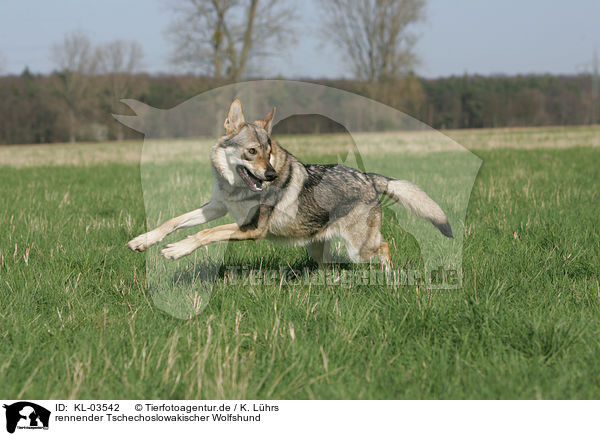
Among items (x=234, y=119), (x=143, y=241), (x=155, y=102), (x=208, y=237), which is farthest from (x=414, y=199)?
(x=155, y=102)

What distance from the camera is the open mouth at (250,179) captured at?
12.4ft

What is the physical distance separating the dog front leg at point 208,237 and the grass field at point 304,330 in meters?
0.46

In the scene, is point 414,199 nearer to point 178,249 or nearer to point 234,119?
point 234,119

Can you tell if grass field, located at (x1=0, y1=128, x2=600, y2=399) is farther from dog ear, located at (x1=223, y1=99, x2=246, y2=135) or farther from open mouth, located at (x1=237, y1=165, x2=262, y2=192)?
dog ear, located at (x1=223, y1=99, x2=246, y2=135)

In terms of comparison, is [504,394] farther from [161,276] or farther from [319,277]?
[161,276]

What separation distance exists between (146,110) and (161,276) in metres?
1.79

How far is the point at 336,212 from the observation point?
4.58 m

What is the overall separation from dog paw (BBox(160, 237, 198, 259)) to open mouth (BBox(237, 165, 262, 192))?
25.9 inches

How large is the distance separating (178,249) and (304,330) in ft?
3.66

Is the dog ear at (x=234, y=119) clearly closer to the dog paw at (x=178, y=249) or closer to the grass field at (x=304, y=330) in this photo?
the dog paw at (x=178, y=249)

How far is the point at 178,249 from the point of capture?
3469 millimetres

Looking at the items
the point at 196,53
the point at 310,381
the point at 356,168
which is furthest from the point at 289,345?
the point at 196,53
